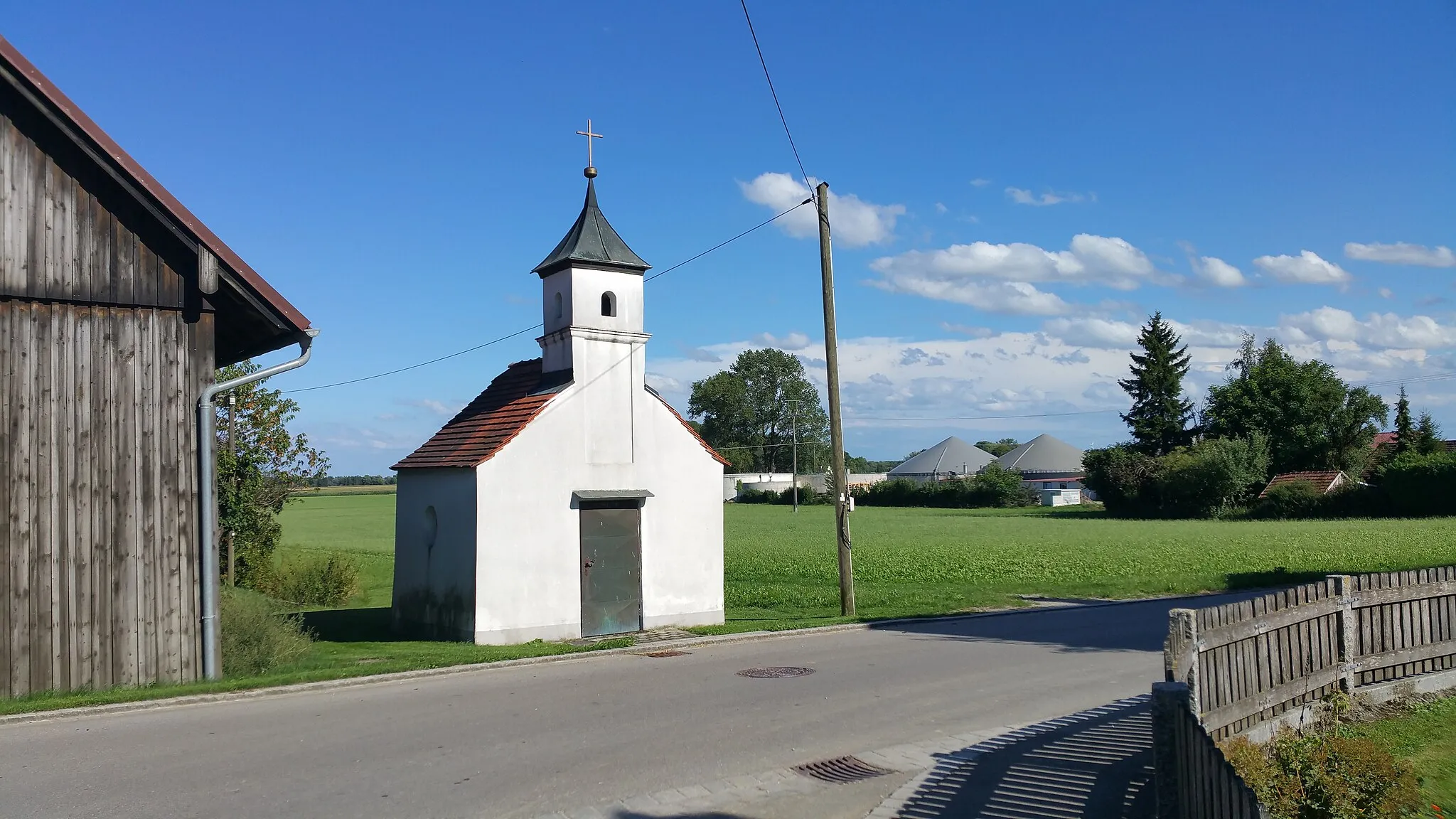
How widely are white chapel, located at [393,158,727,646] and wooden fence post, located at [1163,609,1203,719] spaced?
12053mm

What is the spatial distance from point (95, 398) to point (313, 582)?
59.6 ft

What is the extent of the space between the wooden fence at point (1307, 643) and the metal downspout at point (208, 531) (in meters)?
10.1

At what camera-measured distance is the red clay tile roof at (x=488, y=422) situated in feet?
57.3

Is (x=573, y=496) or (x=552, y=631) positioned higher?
(x=573, y=496)

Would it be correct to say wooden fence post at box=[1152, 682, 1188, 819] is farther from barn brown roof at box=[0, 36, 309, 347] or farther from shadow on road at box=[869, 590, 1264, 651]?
barn brown roof at box=[0, 36, 309, 347]

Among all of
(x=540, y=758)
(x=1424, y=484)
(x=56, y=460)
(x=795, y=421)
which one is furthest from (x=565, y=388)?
(x=795, y=421)

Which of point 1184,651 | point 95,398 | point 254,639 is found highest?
point 95,398

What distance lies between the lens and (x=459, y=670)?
42.7 ft

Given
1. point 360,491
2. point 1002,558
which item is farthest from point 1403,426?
point 360,491

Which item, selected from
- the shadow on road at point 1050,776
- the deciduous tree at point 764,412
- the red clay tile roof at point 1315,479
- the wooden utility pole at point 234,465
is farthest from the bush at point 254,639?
the deciduous tree at point 764,412

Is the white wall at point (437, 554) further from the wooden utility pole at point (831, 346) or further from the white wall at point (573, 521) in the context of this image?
the wooden utility pole at point (831, 346)

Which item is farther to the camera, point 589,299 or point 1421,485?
point 1421,485

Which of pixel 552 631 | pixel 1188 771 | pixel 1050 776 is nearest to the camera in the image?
pixel 1188 771

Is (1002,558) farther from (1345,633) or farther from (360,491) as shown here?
(360,491)
